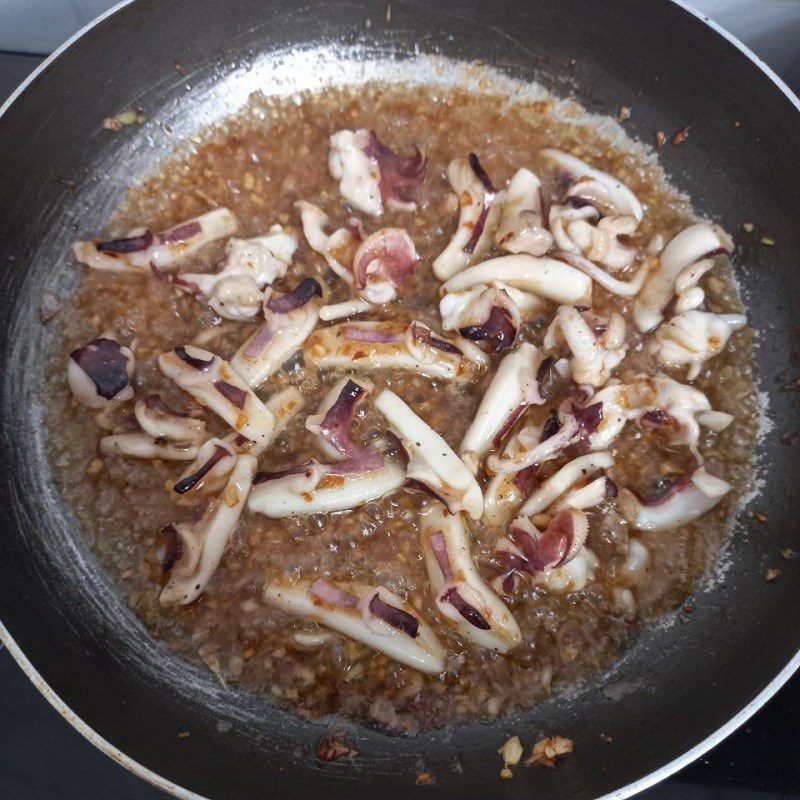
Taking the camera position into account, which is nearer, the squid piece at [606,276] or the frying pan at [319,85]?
the frying pan at [319,85]

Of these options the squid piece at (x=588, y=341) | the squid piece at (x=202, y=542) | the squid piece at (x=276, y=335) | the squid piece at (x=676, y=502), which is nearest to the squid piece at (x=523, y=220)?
the squid piece at (x=588, y=341)

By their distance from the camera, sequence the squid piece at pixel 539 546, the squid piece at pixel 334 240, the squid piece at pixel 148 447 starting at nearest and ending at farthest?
the squid piece at pixel 539 546, the squid piece at pixel 148 447, the squid piece at pixel 334 240

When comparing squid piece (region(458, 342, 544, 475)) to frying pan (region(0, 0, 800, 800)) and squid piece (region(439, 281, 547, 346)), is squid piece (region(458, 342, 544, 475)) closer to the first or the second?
squid piece (region(439, 281, 547, 346))

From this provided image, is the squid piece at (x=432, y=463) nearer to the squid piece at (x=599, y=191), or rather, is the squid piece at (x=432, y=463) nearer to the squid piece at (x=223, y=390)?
the squid piece at (x=223, y=390)

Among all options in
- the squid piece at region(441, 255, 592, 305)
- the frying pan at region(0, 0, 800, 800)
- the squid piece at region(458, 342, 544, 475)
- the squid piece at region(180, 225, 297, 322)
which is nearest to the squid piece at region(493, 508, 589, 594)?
the squid piece at region(458, 342, 544, 475)

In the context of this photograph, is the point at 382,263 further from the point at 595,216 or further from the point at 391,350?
the point at 595,216

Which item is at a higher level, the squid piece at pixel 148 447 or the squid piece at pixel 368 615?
the squid piece at pixel 148 447

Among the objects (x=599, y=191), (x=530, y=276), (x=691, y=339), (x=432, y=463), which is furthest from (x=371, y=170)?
(x=691, y=339)
